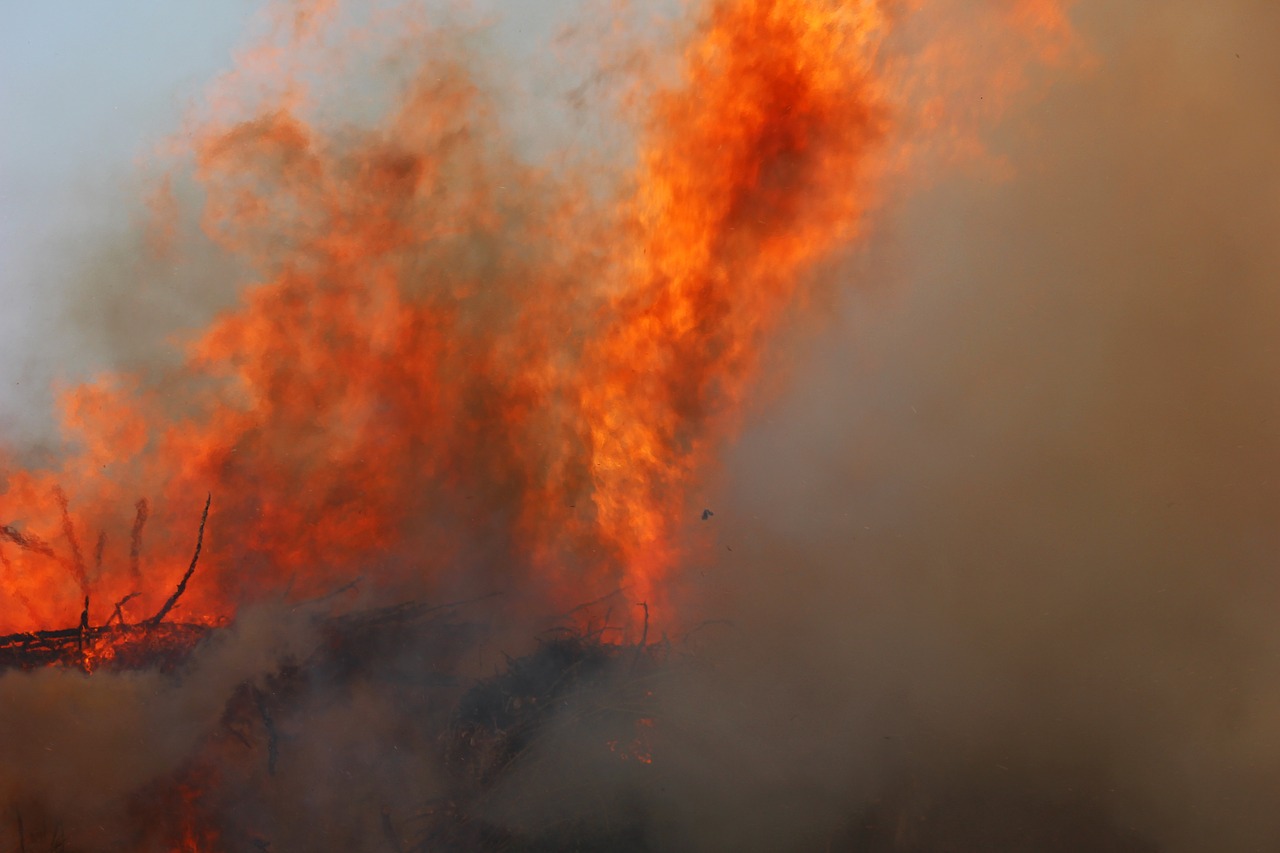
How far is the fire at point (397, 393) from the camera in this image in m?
2.69

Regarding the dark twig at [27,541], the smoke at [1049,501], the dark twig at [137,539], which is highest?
the dark twig at [27,541]

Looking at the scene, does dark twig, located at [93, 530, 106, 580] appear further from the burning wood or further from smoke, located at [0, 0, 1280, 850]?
smoke, located at [0, 0, 1280, 850]

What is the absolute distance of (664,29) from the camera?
2623mm

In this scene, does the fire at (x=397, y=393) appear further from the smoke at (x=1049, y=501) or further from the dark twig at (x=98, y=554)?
the smoke at (x=1049, y=501)

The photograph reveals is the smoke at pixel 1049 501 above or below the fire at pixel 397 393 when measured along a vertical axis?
below

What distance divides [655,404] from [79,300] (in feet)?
6.00

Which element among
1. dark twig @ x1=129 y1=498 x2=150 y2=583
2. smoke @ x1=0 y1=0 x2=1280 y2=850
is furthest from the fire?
smoke @ x1=0 y1=0 x2=1280 y2=850

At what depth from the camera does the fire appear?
2.69 m

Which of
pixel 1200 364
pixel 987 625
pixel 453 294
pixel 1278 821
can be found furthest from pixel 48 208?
pixel 1278 821

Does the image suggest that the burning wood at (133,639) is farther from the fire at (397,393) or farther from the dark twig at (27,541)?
the dark twig at (27,541)

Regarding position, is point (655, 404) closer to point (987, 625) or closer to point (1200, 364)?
point (987, 625)

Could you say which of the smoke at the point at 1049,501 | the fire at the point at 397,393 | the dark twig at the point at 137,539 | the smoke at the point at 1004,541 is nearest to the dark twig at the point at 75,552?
the fire at the point at 397,393

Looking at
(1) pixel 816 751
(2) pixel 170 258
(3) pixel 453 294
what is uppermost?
(2) pixel 170 258

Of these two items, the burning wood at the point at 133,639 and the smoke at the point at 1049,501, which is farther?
the burning wood at the point at 133,639
